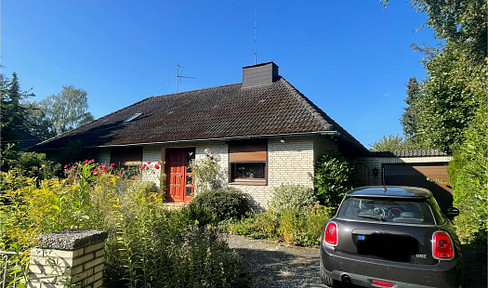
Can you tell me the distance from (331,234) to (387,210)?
91 cm

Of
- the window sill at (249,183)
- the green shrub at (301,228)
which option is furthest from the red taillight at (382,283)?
the window sill at (249,183)

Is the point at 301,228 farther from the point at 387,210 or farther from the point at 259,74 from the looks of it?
the point at 259,74

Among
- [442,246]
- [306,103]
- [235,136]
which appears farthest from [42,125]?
[442,246]

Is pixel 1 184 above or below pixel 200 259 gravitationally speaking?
above

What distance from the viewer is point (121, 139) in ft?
40.7

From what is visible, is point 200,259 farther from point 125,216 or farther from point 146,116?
point 146,116

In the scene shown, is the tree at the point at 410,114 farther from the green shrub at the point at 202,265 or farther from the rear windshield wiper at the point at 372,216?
the green shrub at the point at 202,265

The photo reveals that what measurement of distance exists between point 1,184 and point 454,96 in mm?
13610

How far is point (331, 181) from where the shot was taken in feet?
27.2

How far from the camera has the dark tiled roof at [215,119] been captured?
372 inches

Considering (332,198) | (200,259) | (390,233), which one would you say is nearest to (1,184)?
(200,259)

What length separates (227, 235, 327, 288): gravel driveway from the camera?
3.93 metres

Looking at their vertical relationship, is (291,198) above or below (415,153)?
below

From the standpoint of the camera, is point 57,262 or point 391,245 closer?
point 57,262
